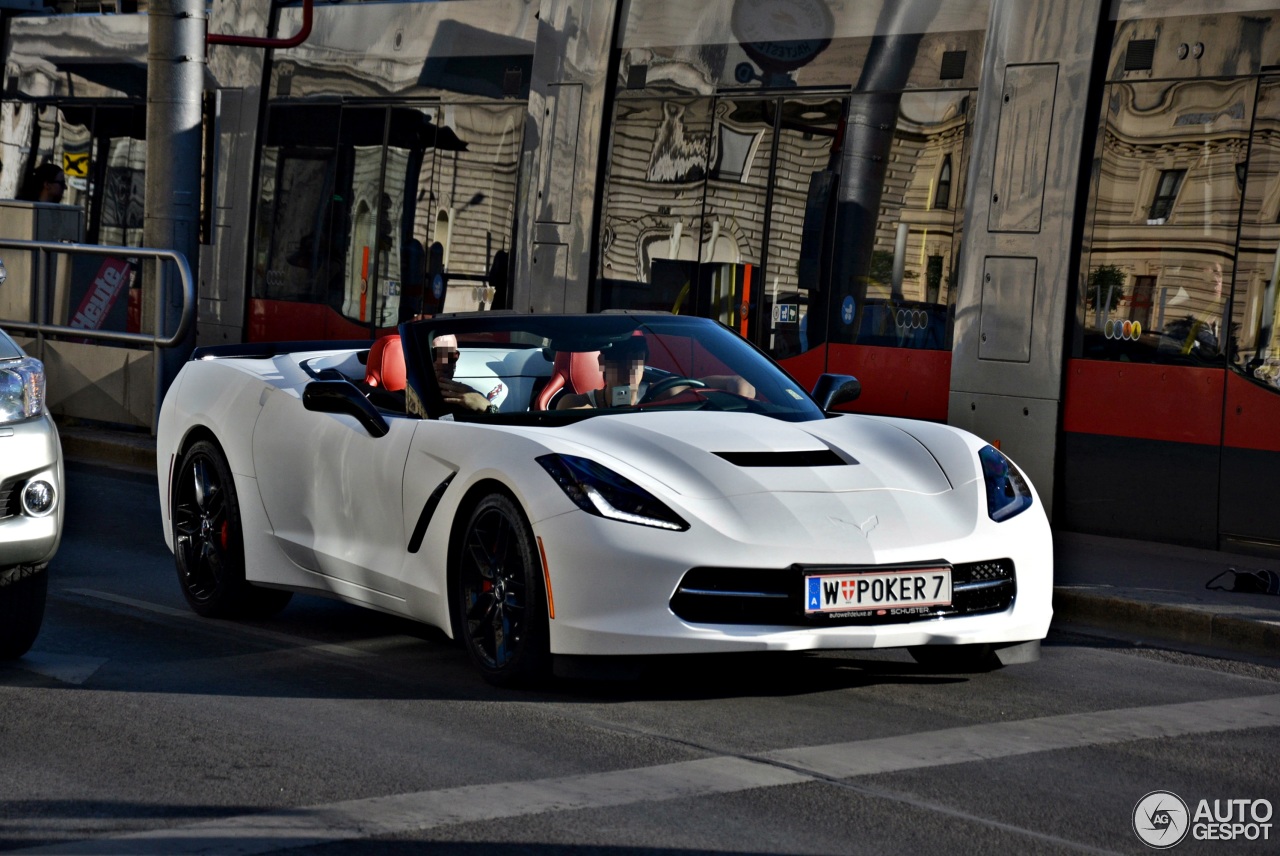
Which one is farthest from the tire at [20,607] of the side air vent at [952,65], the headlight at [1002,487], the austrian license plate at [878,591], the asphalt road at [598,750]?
the side air vent at [952,65]

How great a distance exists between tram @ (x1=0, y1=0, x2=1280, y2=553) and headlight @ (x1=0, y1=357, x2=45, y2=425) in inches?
249

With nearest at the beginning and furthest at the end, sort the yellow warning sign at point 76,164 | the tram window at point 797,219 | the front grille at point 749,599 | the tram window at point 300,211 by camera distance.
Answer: the front grille at point 749,599, the tram window at point 797,219, the tram window at point 300,211, the yellow warning sign at point 76,164

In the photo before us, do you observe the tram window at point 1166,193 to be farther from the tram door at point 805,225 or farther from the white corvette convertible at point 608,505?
the white corvette convertible at point 608,505

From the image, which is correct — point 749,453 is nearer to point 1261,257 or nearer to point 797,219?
point 1261,257

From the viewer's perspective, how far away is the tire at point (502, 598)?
6363 millimetres

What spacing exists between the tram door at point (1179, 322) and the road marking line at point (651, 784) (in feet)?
13.9

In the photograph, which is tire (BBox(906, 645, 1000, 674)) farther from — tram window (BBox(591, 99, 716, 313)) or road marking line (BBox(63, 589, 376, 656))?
tram window (BBox(591, 99, 716, 313))

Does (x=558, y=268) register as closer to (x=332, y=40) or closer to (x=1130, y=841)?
(x=332, y=40)

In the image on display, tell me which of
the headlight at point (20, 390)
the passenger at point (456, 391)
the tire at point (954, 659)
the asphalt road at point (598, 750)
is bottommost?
the asphalt road at point (598, 750)

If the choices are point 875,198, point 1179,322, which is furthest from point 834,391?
point 875,198

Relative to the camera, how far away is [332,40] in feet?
57.0

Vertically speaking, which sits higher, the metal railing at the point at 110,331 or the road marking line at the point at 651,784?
the metal railing at the point at 110,331

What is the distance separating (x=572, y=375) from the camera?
7.32 metres

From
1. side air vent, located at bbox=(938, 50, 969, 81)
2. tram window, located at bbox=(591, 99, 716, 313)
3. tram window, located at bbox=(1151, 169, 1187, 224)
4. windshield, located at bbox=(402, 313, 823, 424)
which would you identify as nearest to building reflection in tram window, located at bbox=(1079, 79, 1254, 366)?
tram window, located at bbox=(1151, 169, 1187, 224)
